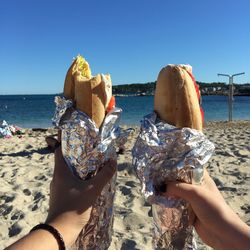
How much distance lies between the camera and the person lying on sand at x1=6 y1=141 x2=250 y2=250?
1.36 m

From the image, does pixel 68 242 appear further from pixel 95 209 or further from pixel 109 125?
pixel 109 125

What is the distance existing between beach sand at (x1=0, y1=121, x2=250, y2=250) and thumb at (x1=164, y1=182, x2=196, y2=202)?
153 cm

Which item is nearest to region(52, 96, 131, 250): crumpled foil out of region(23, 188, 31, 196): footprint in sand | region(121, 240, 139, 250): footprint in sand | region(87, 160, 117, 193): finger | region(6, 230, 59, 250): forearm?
region(87, 160, 117, 193): finger

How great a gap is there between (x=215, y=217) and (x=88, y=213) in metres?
0.50

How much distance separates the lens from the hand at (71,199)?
146 centimetres

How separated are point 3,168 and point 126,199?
2.51 metres

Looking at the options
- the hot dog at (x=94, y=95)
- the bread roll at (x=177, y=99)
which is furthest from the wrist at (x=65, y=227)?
the bread roll at (x=177, y=99)

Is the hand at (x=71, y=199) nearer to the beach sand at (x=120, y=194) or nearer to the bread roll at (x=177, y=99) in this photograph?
the bread roll at (x=177, y=99)

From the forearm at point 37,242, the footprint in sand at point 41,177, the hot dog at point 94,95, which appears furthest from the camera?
the footprint in sand at point 41,177

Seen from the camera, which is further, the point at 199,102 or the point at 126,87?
the point at 126,87

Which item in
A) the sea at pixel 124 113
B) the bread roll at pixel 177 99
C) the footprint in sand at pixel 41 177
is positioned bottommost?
the sea at pixel 124 113

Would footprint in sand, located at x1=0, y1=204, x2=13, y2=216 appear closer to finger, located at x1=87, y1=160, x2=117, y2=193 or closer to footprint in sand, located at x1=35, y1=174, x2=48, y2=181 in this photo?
footprint in sand, located at x1=35, y1=174, x2=48, y2=181

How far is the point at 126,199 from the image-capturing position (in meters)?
4.03

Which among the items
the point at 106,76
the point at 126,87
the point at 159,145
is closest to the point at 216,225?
the point at 159,145
